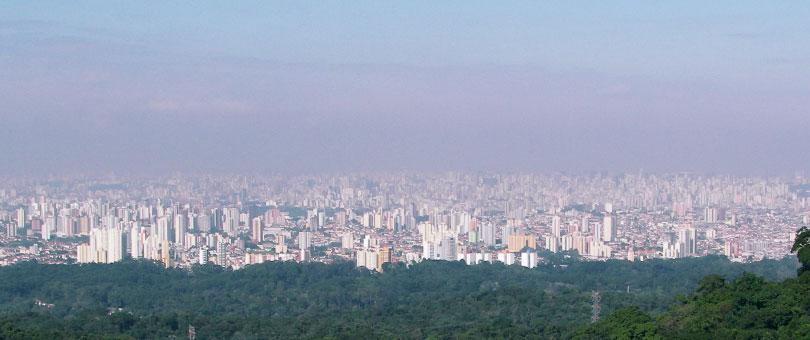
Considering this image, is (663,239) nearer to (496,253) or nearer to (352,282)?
(496,253)

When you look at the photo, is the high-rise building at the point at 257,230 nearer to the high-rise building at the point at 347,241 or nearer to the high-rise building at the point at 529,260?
the high-rise building at the point at 347,241

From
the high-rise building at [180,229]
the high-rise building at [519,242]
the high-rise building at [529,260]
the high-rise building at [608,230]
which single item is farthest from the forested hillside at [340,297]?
the high-rise building at [180,229]

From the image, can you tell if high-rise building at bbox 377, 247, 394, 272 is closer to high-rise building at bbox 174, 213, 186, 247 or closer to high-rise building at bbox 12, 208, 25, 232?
high-rise building at bbox 174, 213, 186, 247

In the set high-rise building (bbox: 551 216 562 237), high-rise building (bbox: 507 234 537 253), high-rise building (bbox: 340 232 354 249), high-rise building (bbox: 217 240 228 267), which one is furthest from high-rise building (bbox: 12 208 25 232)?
high-rise building (bbox: 551 216 562 237)

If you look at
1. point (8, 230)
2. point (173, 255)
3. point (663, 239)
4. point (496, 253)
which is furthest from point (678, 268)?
point (8, 230)

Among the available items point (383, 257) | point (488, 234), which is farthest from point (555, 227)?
point (383, 257)

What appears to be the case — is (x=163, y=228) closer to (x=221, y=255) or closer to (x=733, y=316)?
(x=221, y=255)

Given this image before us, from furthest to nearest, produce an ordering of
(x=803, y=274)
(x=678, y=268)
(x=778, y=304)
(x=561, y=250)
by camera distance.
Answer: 1. (x=561, y=250)
2. (x=678, y=268)
3. (x=803, y=274)
4. (x=778, y=304)
